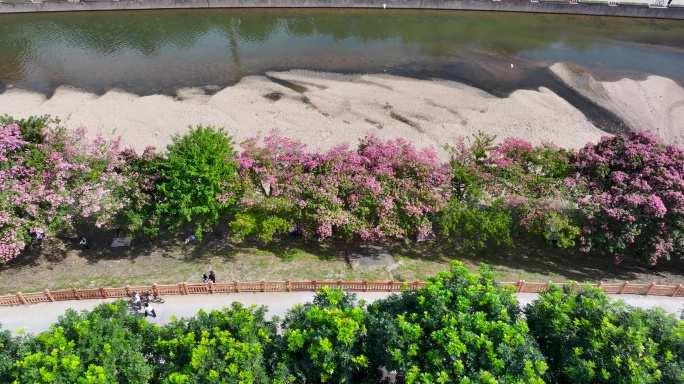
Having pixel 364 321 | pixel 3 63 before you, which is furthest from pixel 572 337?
pixel 3 63

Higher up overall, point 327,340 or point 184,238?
point 327,340

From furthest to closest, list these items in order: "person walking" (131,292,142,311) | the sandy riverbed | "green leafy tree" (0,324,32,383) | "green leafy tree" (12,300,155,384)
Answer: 1. the sandy riverbed
2. "person walking" (131,292,142,311)
3. "green leafy tree" (0,324,32,383)
4. "green leafy tree" (12,300,155,384)

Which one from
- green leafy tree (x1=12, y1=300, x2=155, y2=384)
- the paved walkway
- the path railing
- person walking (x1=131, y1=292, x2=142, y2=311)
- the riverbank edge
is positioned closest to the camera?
green leafy tree (x1=12, y1=300, x2=155, y2=384)

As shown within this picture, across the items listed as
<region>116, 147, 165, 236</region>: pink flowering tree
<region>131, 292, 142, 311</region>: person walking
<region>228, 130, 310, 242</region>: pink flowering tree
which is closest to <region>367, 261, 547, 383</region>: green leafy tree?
<region>228, 130, 310, 242</region>: pink flowering tree

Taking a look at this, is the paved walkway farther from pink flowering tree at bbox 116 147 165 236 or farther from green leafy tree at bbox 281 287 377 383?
green leafy tree at bbox 281 287 377 383

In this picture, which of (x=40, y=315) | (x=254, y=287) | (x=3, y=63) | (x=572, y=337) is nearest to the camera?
(x=572, y=337)

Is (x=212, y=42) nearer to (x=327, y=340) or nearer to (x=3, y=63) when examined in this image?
(x=3, y=63)
